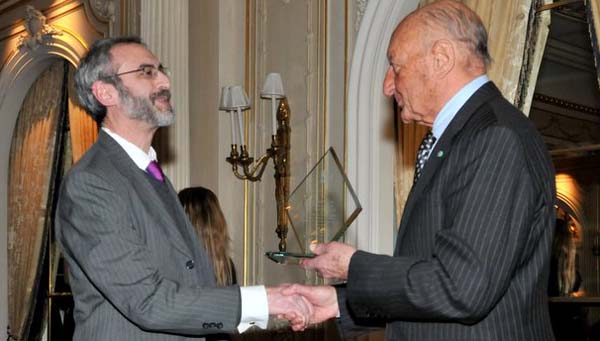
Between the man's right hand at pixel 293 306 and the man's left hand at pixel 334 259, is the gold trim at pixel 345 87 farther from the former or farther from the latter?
the man's left hand at pixel 334 259

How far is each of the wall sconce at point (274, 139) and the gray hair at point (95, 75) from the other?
2.85m

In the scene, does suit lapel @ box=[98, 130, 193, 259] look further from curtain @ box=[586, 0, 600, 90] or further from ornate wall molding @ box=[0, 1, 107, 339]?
ornate wall molding @ box=[0, 1, 107, 339]

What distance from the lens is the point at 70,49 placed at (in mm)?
9164

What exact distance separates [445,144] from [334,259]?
0.40 metres

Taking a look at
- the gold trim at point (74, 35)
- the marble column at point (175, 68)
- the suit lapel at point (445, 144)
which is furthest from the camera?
the gold trim at point (74, 35)

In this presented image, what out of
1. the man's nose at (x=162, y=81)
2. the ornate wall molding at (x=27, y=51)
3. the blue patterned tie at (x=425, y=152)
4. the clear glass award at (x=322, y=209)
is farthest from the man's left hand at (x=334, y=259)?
the ornate wall molding at (x=27, y=51)

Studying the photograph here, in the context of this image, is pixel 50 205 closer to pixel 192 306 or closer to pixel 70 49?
pixel 70 49

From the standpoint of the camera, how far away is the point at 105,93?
350cm

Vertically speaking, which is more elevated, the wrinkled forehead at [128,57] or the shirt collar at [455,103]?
the wrinkled forehead at [128,57]

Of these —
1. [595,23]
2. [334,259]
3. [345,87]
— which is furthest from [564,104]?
[334,259]

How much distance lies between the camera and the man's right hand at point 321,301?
3.12 m

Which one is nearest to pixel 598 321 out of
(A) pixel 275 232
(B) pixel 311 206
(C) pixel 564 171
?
(C) pixel 564 171

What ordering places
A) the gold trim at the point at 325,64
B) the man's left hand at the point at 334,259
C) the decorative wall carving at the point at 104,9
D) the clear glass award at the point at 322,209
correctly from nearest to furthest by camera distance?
the man's left hand at the point at 334,259 < the clear glass award at the point at 322,209 < the gold trim at the point at 325,64 < the decorative wall carving at the point at 104,9

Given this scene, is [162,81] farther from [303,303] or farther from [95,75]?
[303,303]
